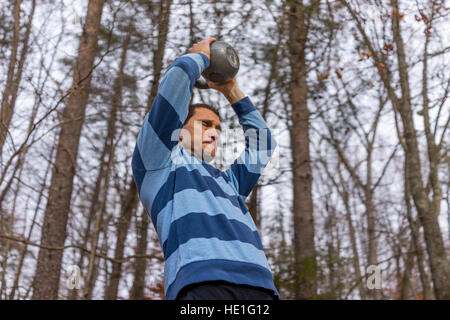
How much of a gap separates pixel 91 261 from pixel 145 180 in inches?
121

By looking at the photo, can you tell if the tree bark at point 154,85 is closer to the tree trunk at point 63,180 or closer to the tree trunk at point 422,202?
the tree trunk at point 63,180

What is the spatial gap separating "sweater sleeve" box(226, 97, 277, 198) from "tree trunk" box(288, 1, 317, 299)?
133 inches

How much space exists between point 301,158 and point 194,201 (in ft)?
15.3

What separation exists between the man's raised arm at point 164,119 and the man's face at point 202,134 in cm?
21

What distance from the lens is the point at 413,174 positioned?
5.30m

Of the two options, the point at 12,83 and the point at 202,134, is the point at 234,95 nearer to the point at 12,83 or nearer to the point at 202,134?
the point at 202,134

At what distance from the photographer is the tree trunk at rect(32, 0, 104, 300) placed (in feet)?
17.4

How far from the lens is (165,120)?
5.93 ft

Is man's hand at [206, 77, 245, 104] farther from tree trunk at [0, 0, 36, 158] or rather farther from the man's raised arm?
tree trunk at [0, 0, 36, 158]

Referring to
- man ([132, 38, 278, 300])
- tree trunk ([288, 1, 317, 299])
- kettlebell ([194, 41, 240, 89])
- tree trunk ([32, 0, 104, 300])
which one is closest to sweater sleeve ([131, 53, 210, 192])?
man ([132, 38, 278, 300])

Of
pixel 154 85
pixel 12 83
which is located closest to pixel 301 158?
pixel 154 85

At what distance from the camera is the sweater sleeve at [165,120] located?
1.81 meters

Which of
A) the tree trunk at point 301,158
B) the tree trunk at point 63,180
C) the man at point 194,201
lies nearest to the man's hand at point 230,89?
the man at point 194,201
